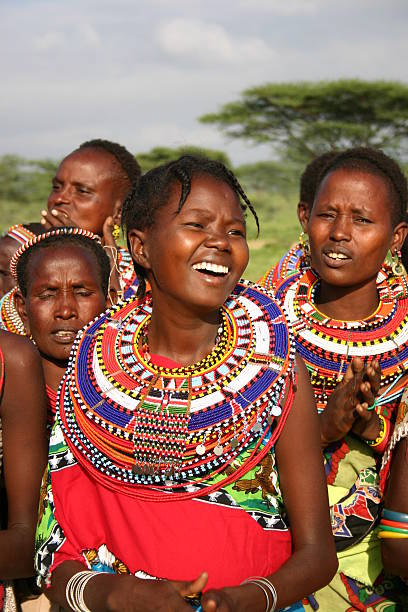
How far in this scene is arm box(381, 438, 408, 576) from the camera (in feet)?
8.23

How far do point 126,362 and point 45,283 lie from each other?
3.00ft

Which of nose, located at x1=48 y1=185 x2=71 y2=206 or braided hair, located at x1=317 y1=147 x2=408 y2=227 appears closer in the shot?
braided hair, located at x1=317 y1=147 x2=408 y2=227

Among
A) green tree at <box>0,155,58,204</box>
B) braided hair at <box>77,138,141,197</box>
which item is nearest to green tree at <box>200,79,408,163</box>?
green tree at <box>0,155,58,204</box>

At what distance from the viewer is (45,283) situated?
10.7 feet

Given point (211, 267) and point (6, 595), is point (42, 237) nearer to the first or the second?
point (211, 267)

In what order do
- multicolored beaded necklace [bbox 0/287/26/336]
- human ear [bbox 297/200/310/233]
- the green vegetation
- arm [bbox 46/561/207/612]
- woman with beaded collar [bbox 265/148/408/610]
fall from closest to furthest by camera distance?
arm [bbox 46/561/207/612] < woman with beaded collar [bbox 265/148/408/610] < multicolored beaded necklace [bbox 0/287/26/336] < human ear [bbox 297/200/310/233] < the green vegetation

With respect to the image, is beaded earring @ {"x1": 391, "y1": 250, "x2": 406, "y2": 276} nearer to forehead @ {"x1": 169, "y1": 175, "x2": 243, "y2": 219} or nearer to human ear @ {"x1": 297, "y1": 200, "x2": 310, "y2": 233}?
human ear @ {"x1": 297, "y1": 200, "x2": 310, "y2": 233}

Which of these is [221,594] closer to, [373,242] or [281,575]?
[281,575]

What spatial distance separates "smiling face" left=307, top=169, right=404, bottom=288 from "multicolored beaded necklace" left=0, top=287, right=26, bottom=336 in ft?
5.12

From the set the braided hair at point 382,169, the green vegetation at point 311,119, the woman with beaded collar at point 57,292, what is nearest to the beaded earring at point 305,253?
the braided hair at point 382,169

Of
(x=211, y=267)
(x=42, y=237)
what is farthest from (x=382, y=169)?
(x=42, y=237)

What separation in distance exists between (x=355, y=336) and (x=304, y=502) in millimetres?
1104

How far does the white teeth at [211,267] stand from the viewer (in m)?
2.35

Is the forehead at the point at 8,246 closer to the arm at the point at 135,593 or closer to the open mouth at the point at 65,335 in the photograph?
the open mouth at the point at 65,335
